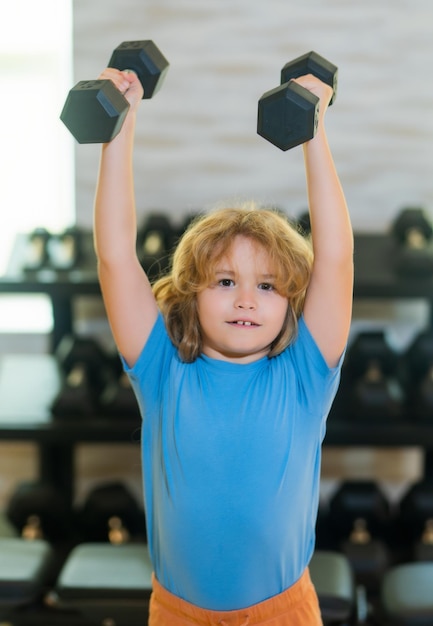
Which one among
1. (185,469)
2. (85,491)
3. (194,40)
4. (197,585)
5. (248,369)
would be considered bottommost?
(85,491)

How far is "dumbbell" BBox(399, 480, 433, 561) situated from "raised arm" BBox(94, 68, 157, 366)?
1170 mm

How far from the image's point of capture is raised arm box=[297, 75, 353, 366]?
1.10m

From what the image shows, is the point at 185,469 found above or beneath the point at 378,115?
beneath

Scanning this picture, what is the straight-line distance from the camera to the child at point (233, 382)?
1.15 m

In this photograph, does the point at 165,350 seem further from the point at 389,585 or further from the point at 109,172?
the point at 389,585

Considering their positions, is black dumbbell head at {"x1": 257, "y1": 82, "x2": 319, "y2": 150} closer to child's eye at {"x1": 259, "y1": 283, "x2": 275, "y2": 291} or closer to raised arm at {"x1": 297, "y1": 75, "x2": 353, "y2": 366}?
raised arm at {"x1": 297, "y1": 75, "x2": 353, "y2": 366}

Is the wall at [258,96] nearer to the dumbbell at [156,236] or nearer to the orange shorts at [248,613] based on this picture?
the dumbbell at [156,236]

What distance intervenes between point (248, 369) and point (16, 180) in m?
1.55

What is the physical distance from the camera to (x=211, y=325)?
117 centimetres

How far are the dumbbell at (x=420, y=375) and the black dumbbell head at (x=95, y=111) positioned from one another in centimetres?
122

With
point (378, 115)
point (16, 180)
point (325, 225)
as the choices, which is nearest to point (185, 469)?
point (325, 225)

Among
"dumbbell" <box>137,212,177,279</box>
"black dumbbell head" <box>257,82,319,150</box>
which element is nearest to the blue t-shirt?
"black dumbbell head" <box>257,82,319,150</box>

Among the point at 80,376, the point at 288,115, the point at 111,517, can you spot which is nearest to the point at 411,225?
the point at 80,376

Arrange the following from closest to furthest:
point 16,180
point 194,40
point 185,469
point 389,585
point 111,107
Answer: point 111,107, point 185,469, point 389,585, point 194,40, point 16,180
